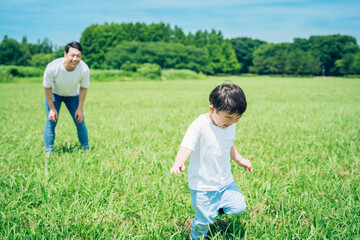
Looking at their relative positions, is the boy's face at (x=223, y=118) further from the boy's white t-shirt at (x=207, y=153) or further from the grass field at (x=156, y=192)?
the grass field at (x=156, y=192)

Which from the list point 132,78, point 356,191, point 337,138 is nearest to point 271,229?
point 356,191

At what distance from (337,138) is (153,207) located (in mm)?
4421

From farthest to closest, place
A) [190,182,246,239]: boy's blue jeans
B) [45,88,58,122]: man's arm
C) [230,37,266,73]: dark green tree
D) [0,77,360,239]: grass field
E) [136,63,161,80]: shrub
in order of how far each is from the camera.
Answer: [230,37,266,73]: dark green tree
[136,63,161,80]: shrub
[45,88,58,122]: man's arm
[0,77,360,239]: grass field
[190,182,246,239]: boy's blue jeans

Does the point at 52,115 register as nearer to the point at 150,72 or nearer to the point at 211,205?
the point at 211,205

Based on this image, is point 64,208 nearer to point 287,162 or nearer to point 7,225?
point 7,225

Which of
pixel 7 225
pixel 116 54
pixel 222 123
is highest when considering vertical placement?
pixel 116 54

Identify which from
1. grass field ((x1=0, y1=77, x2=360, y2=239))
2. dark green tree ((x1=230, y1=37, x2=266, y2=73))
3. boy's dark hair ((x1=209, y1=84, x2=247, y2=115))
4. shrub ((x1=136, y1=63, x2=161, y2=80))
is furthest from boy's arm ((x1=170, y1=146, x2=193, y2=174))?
dark green tree ((x1=230, y1=37, x2=266, y2=73))

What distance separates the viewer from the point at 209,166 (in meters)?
2.00

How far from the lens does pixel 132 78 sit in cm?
3809

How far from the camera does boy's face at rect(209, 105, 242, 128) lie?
1.83m

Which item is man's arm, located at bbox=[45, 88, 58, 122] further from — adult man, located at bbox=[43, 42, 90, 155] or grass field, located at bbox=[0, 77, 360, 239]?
grass field, located at bbox=[0, 77, 360, 239]

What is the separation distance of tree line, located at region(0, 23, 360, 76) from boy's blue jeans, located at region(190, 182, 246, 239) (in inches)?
2261

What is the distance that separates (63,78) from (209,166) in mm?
3061

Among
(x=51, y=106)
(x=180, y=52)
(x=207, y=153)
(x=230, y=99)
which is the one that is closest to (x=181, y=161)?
(x=207, y=153)
